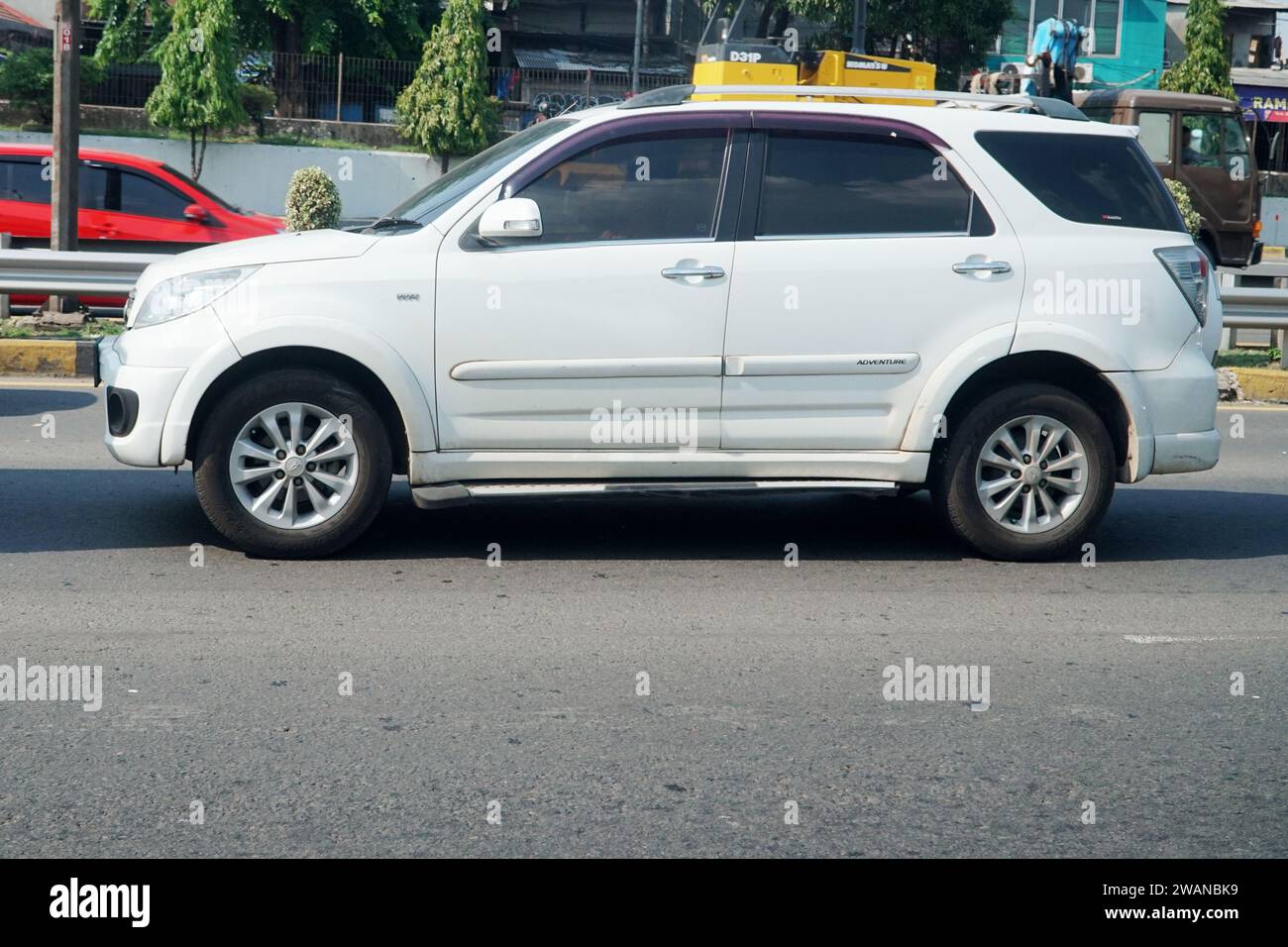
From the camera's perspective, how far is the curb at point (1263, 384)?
40.7 feet

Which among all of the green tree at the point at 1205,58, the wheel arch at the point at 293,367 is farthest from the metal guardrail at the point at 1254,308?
the green tree at the point at 1205,58

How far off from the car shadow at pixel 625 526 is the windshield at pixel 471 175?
1314 millimetres

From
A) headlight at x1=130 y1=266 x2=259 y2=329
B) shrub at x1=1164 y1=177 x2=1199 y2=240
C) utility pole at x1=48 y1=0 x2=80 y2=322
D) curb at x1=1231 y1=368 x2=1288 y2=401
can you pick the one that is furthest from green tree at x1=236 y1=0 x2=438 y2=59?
headlight at x1=130 y1=266 x2=259 y2=329

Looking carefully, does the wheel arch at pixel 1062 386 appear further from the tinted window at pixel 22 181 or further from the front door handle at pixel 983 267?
the tinted window at pixel 22 181

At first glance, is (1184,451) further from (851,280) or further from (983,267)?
(851,280)

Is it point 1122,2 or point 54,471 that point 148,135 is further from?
point 1122,2

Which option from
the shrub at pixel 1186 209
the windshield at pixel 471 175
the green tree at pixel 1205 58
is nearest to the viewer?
the windshield at pixel 471 175

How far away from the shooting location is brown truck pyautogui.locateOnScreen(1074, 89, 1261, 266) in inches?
837

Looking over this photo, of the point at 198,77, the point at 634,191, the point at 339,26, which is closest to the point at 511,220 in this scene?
the point at 634,191

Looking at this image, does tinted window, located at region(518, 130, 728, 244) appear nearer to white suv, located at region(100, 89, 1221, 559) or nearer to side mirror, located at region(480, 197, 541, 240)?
white suv, located at region(100, 89, 1221, 559)

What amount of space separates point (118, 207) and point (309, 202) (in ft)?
6.22

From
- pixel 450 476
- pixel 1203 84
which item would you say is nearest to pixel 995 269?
pixel 450 476

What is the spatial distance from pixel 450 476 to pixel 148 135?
2545cm

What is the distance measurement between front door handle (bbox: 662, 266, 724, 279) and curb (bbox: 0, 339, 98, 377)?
6549 millimetres
